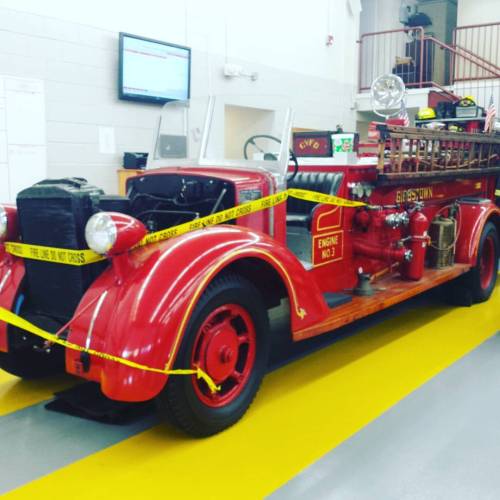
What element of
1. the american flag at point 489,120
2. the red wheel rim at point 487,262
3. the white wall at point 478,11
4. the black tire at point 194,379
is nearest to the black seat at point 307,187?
the black tire at point 194,379

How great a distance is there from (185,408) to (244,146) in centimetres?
182

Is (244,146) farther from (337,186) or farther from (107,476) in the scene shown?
(107,476)

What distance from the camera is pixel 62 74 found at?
6688 millimetres

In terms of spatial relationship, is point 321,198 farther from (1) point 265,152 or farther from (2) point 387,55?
(2) point 387,55

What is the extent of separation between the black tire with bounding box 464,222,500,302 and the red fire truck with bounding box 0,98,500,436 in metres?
0.13

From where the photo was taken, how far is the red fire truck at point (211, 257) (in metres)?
2.35

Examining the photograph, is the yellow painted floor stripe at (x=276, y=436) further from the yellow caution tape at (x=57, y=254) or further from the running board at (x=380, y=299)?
the yellow caution tape at (x=57, y=254)

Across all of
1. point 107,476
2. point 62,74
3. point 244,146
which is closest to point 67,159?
point 62,74

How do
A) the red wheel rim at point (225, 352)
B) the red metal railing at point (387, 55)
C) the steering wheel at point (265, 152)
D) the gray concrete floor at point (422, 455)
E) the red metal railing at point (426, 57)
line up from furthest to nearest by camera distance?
1. the red metal railing at point (387, 55)
2. the red metal railing at point (426, 57)
3. the steering wheel at point (265, 152)
4. the red wheel rim at point (225, 352)
5. the gray concrete floor at point (422, 455)

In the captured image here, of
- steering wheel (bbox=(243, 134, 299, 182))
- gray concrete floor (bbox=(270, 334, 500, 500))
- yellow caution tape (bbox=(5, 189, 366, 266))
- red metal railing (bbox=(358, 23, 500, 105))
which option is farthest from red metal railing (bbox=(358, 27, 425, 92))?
gray concrete floor (bbox=(270, 334, 500, 500))

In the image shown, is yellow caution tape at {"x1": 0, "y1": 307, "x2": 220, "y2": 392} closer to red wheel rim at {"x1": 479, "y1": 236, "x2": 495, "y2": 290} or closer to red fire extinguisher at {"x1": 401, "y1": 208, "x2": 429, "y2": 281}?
red fire extinguisher at {"x1": 401, "y1": 208, "x2": 429, "y2": 281}

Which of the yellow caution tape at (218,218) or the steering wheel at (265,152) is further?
the steering wheel at (265,152)

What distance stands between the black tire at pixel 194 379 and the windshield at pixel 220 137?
0.95 metres

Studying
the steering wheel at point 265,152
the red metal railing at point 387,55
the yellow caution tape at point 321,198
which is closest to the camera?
the yellow caution tape at point 321,198
